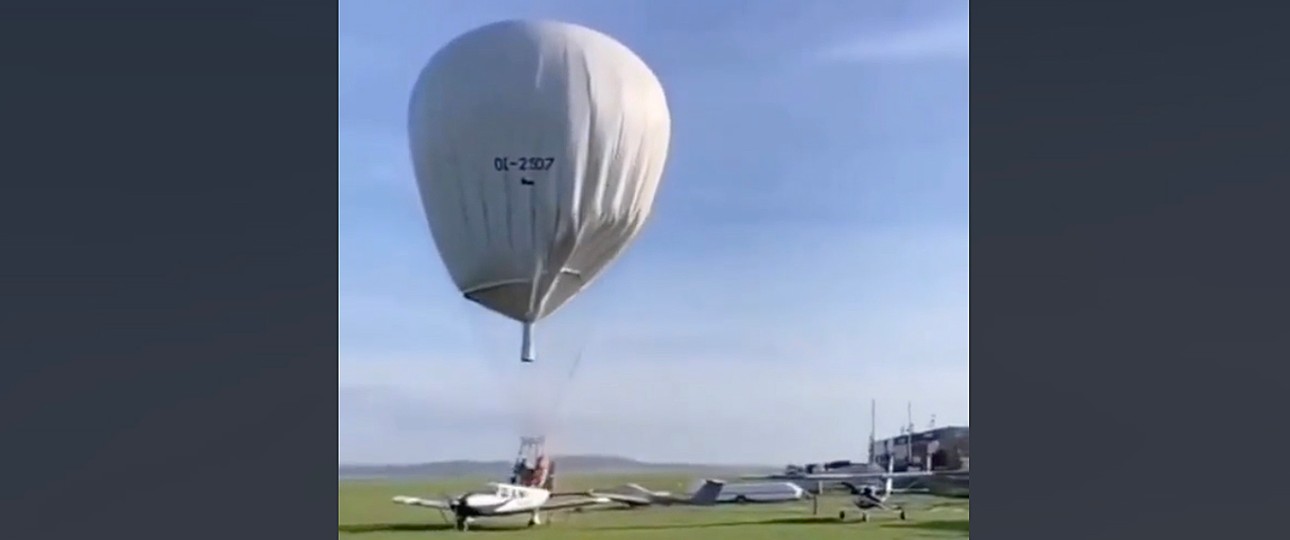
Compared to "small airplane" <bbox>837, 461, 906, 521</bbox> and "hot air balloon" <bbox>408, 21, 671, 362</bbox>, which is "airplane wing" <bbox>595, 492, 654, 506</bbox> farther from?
"hot air balloon" <bbox>408, 21, 671, 362</bbox>

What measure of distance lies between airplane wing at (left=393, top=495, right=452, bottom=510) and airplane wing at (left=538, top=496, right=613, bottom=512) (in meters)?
0.68

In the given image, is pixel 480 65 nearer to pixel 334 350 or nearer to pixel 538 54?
pixel 538 54

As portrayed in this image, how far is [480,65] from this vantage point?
4.93 metres

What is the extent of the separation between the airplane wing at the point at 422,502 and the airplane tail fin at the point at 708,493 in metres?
1.39

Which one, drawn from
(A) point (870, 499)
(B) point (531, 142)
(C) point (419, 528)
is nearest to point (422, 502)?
(C) point (419, 528)

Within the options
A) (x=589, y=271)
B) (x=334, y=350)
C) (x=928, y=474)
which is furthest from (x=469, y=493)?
(x=334, y=350)

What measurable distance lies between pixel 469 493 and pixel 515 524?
321 mm

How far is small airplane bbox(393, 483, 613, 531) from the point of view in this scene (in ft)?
23.1

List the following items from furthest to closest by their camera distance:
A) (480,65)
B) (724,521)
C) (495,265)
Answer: (724,521), (495,265), (480,65)

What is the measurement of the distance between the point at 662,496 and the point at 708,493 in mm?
463

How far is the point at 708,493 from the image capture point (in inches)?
291

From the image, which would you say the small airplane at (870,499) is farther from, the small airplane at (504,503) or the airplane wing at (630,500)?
the small airplane at (504,503)

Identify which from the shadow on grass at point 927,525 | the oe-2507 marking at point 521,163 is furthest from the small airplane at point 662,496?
the oe-2507 marking at point 521,163

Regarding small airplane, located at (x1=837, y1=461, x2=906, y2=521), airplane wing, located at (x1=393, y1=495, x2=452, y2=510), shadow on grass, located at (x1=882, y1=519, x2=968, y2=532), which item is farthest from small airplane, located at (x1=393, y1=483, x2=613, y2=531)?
shadow on grass, located at (x1=882, y1=519, x2=968, y2=532)
